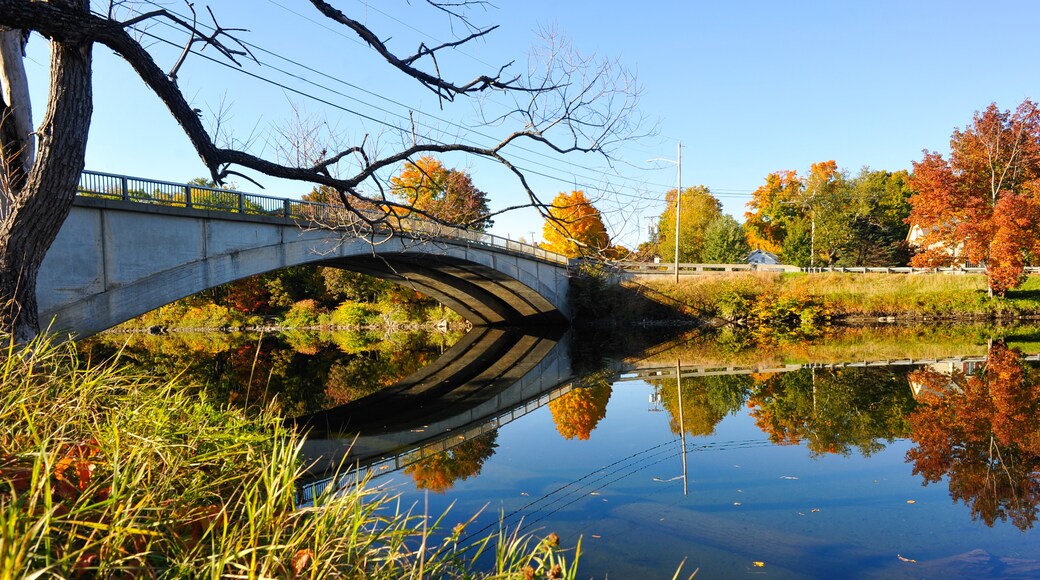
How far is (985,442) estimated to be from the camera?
300 inches

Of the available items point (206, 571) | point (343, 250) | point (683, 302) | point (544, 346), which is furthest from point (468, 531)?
point (683, 302)

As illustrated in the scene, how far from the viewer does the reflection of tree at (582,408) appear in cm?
941

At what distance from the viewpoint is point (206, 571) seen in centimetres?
254

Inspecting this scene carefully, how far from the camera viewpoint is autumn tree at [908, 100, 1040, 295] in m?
25.1

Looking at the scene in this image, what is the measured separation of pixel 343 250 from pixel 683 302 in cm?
1662

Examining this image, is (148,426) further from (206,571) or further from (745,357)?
(745,357)

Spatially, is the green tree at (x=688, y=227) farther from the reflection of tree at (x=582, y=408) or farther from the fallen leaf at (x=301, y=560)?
the fallen leaf at (x=301, y=560)

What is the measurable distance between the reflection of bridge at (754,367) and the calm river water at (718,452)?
10 cm

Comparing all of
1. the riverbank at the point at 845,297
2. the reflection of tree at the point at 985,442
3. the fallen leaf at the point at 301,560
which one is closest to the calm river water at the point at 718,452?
the reflection of tree at the point at 985,442

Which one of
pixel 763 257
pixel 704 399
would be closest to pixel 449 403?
pixel 704 399

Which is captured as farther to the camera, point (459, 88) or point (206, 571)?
point (459, 88)

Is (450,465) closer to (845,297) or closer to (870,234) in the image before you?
(845,297)

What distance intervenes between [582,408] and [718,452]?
337 cm

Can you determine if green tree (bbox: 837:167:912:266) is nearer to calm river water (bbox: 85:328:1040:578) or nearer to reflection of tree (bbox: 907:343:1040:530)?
calm river water (bbox: 85:328:1040:578)
